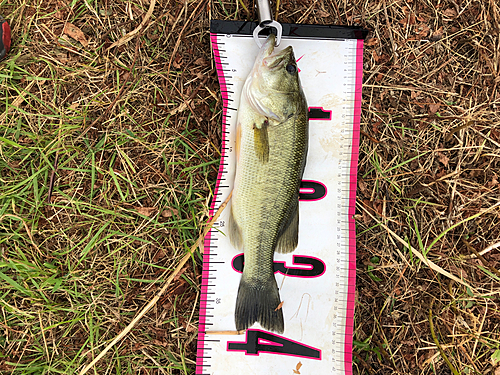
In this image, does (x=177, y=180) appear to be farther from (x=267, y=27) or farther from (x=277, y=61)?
(x=267, y=27)

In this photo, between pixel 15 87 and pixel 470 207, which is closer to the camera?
pixel 15 87

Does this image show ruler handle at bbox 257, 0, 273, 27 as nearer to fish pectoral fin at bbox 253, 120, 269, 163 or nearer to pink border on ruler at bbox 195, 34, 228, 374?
pink border on ruler at bbox 195, 34, 228, 374

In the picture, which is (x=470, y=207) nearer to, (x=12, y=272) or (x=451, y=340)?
(x=451, y=340)

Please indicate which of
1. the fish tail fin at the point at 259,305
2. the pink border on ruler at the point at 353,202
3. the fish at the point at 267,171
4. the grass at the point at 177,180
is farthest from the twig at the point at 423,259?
the fish tail fin at the point at 259,305

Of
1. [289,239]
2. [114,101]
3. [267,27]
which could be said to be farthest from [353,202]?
[114,101]

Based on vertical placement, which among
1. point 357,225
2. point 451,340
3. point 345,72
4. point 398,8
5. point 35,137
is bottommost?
point 451,340

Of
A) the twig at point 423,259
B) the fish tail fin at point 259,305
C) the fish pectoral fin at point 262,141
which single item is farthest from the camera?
the twig at point 423,259

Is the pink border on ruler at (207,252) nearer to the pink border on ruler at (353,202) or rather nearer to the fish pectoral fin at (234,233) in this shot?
the fish pectoral fin at (234,233)

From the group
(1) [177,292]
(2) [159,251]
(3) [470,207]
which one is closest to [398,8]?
(3) [470,207]

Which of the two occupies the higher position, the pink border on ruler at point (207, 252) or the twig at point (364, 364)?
the pink border on ruler at point (207, 252)
